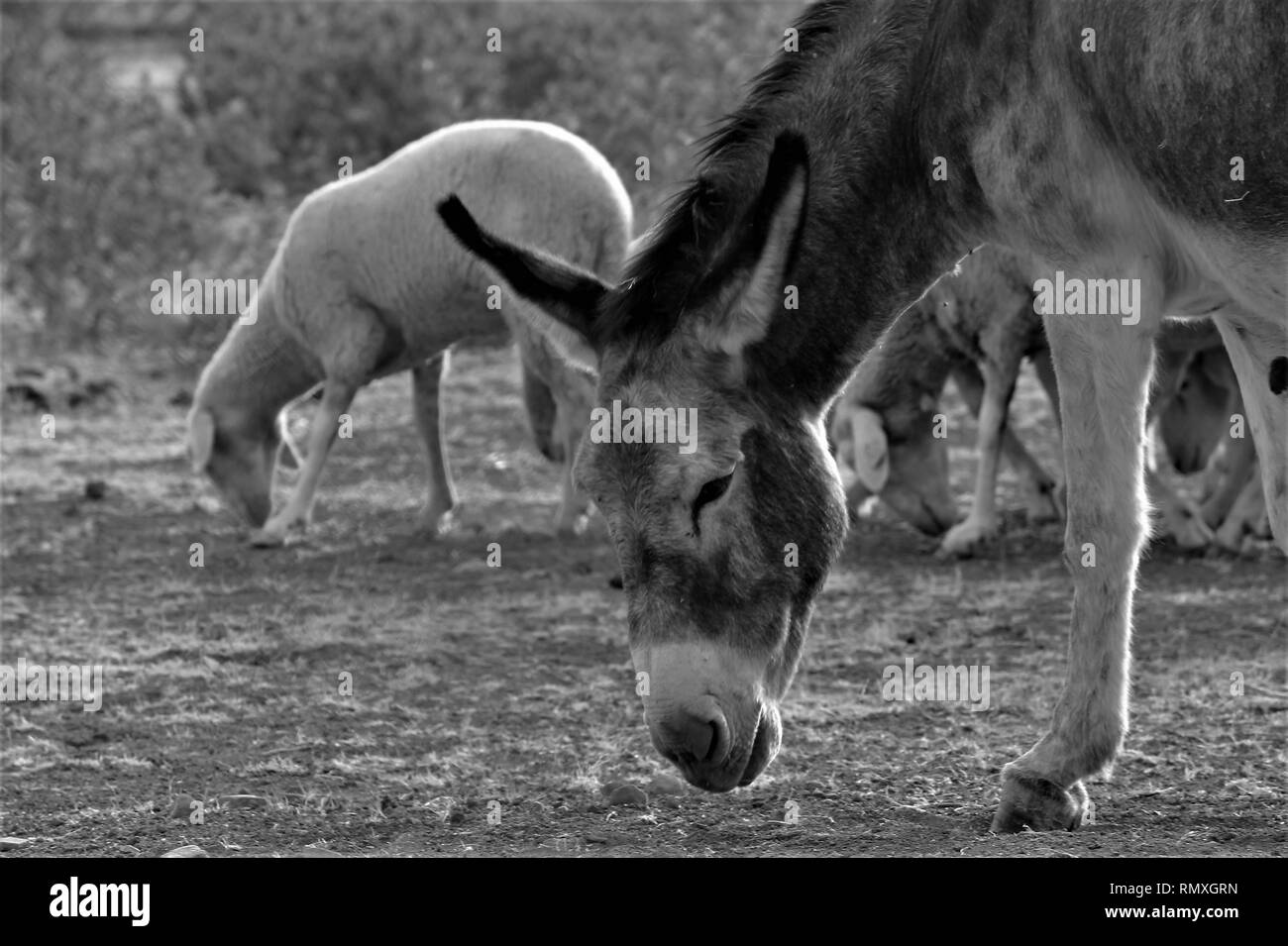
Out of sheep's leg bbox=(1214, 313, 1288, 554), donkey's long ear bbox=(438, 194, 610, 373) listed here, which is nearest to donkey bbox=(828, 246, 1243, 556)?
sheep's leg bbox=(1214, 313, 1288, 554)

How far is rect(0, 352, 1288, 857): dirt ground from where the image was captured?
5.29 meters

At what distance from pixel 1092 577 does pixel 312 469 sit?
6.32 m

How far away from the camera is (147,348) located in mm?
16703

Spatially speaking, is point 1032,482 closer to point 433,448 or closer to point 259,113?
point 433,448

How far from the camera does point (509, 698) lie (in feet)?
23.3

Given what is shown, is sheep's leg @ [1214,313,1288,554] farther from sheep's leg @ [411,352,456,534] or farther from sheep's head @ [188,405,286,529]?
sheep's head @ [188,405,286,529]

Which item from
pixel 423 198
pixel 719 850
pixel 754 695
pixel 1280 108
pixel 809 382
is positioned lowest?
pixel 719 850

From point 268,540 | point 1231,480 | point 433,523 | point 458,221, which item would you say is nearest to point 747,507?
point 458,221

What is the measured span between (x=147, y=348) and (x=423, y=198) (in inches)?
301

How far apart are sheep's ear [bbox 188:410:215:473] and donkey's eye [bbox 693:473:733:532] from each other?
22.4 ft

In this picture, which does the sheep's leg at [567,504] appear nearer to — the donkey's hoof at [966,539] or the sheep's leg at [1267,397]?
the donkey's hoof at [966,539]

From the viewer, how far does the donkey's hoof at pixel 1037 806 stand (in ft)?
16.0
